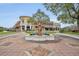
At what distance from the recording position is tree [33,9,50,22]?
A: 4.11 m

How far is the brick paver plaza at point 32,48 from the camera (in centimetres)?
406

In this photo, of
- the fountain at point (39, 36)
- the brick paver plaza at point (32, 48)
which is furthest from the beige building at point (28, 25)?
the brick paver plaza at point (32, 48)

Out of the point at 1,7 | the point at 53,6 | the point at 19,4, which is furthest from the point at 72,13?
the point at 1,7

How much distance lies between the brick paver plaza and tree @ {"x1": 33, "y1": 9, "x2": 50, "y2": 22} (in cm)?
45

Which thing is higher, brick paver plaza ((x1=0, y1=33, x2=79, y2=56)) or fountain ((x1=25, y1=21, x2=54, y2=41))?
fountain ((x1=25, y1=21, x2=54, y2=41))

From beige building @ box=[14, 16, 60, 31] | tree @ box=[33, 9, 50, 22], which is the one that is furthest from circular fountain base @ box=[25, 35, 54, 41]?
tree @ box=[33, 9, 50, 22]

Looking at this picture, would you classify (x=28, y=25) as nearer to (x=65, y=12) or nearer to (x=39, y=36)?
(x=39, y=36)

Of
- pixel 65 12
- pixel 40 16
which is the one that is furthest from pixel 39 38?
pixel 65 12

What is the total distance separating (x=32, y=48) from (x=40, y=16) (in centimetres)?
61

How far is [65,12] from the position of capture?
13.8 ft

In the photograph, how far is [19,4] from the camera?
4.05 m

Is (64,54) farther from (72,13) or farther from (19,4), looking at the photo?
(19,4)

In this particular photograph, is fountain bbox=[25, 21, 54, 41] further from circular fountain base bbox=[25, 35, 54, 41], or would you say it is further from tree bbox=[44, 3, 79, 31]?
tree bbox=[44, 3, 79, 31]

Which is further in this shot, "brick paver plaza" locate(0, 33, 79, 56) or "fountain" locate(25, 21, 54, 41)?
"fountain" locate(25, 21, 54, 41)
